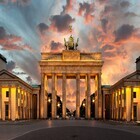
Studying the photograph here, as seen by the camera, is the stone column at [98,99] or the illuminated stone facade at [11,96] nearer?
the illuminated stone facade at [11,96]

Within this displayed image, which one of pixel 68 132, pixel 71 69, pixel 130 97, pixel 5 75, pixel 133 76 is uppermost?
pixel 71 69

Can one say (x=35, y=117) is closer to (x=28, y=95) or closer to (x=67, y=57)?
(x=28, y=95)

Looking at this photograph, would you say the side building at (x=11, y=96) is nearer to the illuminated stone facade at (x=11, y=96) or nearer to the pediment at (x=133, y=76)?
the illuminated stone facade at (x=11, y=96)

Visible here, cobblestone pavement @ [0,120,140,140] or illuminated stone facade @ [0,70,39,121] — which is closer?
cobblestone pavement @ [0,120,140,140]

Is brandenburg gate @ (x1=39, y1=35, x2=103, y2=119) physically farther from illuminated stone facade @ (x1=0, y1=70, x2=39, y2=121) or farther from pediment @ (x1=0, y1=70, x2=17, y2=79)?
pediment @ (x1=0, y1=70, x2=17, y2=79)

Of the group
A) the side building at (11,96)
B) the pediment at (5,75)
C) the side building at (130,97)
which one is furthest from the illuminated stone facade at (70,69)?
the pediment at (5,75)

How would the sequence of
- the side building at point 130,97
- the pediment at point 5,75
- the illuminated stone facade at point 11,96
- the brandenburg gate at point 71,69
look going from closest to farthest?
the side building at point 130,97, the illuminated stone facade at point 11,96, the pediment at point 5,75, the brandenburg gate at point 71,69

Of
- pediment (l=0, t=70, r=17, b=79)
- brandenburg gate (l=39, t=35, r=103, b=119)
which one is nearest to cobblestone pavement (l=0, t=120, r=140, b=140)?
pediment (l=0, t=70, r=17, b=79)

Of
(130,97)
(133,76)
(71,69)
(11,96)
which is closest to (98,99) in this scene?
(71,69)

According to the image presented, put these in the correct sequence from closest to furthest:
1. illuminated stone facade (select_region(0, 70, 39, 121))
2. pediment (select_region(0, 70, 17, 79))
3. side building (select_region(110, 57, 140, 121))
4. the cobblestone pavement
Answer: the cobblestone pavement < side building (select_region(110, 57, 140, 121)) < illuminated stone facade (select_region(0, 70, 39, 121)) < pediment (select_region(0, 70, 17, 79))

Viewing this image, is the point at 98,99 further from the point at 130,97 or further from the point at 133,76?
the point at 133,76

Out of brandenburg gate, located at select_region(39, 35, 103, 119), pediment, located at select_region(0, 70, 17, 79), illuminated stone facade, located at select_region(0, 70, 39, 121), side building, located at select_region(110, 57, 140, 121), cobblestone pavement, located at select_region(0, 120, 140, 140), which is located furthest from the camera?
brandenburg gate, located at select_region(39, 35, 103, 119)

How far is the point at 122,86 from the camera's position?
108 m

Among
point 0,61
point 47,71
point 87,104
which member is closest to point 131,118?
point 87,104
